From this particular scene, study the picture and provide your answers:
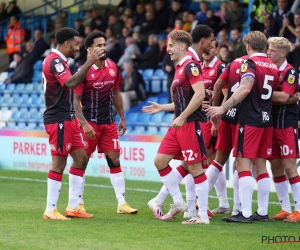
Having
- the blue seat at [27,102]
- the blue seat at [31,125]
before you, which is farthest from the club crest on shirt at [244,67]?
the blue seat at [27,102]

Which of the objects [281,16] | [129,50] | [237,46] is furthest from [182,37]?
[129,50]

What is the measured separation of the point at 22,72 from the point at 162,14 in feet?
14.6

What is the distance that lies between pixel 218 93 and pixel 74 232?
8.23 feet

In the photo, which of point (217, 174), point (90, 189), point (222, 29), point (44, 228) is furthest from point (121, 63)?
point (44, 228)

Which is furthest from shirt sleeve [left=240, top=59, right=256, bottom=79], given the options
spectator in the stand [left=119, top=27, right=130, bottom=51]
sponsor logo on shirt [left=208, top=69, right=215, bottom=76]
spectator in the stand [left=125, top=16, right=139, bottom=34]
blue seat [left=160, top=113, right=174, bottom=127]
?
spectator in the stand [left=125, top=16, right=139, bottom=34]

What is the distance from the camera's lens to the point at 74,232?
7.56 metres

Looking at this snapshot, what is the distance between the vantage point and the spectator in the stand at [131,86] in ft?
57.7

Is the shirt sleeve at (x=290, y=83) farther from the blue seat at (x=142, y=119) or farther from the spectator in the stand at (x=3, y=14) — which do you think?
the spectator in the stand at (x=3, y=14)

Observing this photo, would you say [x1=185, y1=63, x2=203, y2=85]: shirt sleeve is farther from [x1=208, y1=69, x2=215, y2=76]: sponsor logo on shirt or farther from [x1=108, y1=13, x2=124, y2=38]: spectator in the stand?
[x1=108, y1=13, x2=124, y2=38]: spectator in the stand

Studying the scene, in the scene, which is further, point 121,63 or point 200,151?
point 121,63

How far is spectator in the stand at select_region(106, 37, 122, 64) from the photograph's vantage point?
754 inches

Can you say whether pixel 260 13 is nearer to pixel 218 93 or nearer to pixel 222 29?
pixel 222 29

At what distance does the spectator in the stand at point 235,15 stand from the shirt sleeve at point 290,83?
872cm

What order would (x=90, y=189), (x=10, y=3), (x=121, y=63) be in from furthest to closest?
(x=10, y=3), (x=121, y=63), (x=90, y=189)
